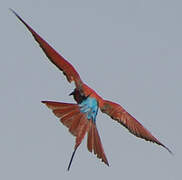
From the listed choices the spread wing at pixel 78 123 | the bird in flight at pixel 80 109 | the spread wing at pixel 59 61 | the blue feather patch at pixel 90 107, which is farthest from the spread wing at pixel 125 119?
the spread wing at pixel 59 61

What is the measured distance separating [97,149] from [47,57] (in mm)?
1137

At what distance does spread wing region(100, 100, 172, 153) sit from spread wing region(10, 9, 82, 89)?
0.64m

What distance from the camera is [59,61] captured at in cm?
517

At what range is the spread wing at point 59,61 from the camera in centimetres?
483

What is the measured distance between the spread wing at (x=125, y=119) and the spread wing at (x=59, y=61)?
25.3 inches

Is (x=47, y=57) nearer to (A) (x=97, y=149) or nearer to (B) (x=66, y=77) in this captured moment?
(B) (x=66, y=77)

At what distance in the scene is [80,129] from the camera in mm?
5082

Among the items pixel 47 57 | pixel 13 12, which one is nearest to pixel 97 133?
pixel 47 57

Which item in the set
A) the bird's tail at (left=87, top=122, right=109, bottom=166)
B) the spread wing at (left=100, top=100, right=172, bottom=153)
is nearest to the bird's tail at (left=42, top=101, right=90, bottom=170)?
the bird's tail at (left=87, top=122, right=109, bottom=166)

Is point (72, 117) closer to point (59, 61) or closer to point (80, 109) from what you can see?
point (80, 109)

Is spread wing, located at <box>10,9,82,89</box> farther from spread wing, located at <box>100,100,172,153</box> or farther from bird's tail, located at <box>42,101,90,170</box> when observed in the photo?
spread wing, located at <box>100,100,172,153</box>

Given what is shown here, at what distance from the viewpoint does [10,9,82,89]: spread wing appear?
4.83 meters

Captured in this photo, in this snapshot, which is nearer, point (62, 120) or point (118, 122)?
point (62, 120)

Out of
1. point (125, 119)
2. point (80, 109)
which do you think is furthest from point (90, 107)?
point (125, 119)
